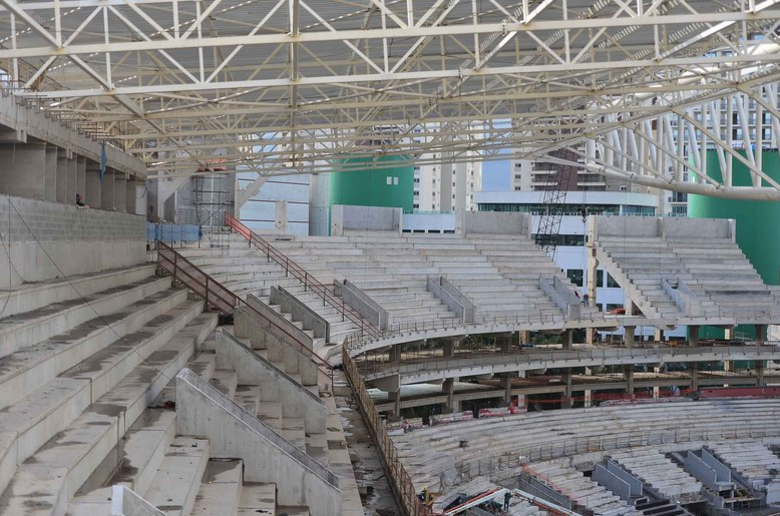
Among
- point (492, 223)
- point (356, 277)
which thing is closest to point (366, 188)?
point (492, 223)

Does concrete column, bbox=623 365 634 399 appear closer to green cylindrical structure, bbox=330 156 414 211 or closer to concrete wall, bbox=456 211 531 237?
concrete wall, bbox=456 211 531 237

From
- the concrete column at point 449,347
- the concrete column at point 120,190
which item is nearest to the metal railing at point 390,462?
the concrete column at point 120,190

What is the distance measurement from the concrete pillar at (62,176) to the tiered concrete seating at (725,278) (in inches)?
964

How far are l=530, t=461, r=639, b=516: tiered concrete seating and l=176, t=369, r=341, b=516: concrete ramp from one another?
13638 millimetres

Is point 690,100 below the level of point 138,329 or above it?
above

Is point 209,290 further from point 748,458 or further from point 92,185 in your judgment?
point 748,458

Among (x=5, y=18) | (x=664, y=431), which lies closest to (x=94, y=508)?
(x=5, y=18)

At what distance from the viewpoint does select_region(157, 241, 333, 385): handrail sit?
18.5 m

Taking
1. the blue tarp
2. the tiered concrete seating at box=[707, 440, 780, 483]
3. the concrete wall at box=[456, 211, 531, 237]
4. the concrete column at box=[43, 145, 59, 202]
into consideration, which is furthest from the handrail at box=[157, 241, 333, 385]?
the concrete wall at box=[456, 211, 531, 237]

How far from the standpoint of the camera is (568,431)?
27109 mm

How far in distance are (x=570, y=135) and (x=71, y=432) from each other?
65.3 feet

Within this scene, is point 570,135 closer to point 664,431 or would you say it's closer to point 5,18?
point 664,431

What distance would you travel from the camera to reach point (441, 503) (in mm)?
19188

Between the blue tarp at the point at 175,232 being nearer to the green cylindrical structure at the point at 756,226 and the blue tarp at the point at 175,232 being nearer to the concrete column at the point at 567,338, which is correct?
the concrete column at the point at 567,338
